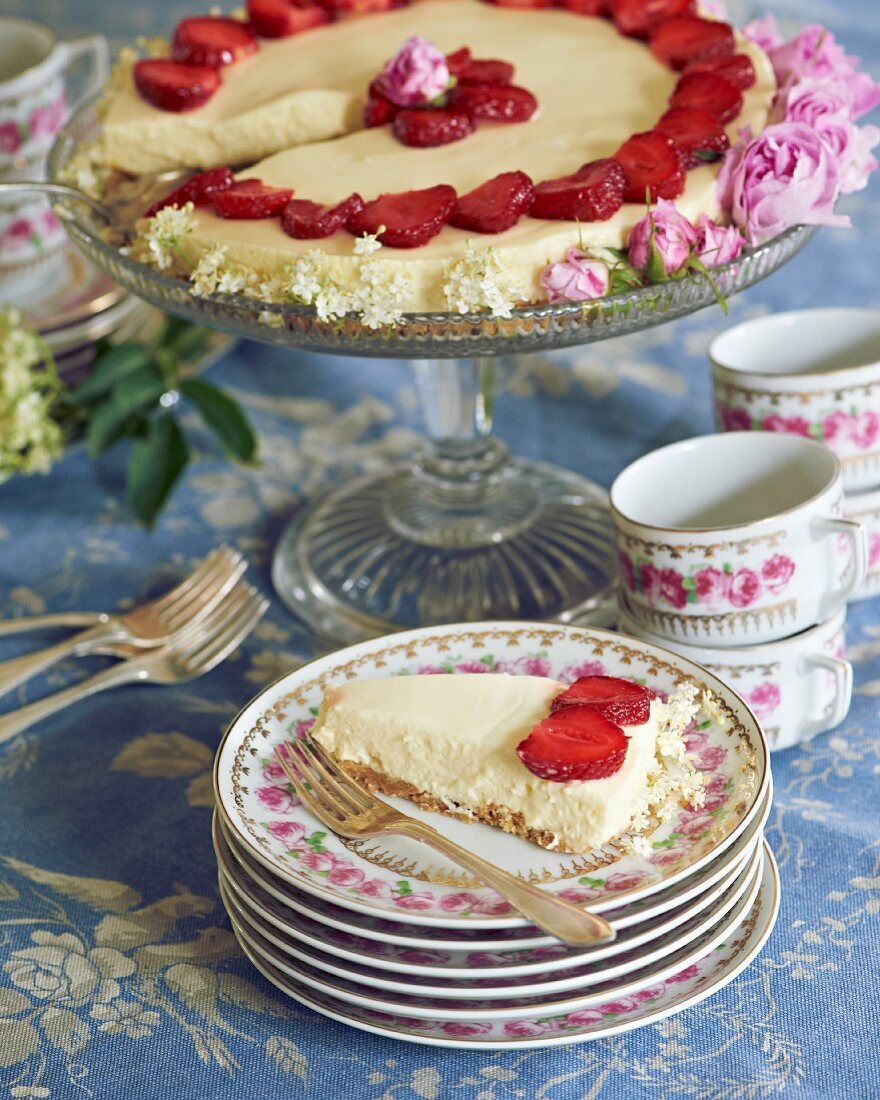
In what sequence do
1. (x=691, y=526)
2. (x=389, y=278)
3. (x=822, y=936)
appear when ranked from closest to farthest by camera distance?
(x=822, y=936) < (x=389, y=278) < (x=691, y=526)

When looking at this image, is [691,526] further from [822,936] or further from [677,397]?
[677,397]

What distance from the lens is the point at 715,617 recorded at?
1034mm

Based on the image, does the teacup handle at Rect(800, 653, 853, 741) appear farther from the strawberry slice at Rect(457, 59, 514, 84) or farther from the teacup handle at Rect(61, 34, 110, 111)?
the teacup handle at Rect(61, 34, 110, 111)

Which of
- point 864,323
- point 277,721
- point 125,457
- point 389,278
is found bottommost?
point 125,457

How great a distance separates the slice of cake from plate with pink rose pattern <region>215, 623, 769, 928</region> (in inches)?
0.7

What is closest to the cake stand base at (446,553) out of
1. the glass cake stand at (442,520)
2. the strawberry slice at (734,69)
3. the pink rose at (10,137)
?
the glass cake stand at (442,520)

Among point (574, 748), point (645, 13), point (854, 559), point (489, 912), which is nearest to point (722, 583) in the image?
point (854, 559)

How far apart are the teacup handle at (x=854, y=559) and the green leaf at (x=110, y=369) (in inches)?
33.4

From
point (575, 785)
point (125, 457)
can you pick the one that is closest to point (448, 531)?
point (125, 457)

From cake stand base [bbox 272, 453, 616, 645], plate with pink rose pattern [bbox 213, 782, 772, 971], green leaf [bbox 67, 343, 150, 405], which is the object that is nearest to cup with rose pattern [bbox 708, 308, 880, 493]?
cake stand base [bbox 272, 453, 616, 645]

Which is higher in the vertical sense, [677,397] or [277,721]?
[277,721]

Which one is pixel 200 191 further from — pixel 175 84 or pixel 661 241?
pixel 661 241

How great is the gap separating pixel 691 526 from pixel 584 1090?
0.51 metres

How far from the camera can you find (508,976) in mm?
758
